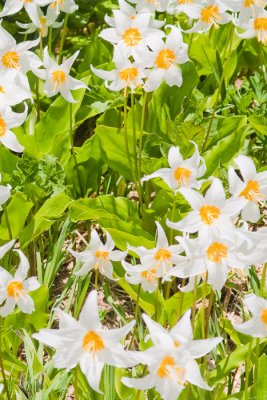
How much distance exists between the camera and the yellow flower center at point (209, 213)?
6.76 ft

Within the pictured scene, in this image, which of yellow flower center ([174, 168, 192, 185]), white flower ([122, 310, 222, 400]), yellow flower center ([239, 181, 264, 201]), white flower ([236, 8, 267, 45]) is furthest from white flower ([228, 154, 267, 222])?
white flower ([236, 8, 267, 45])

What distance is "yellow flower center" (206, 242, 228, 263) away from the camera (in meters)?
2.03

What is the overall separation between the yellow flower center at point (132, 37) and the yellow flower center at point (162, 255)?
880 mm

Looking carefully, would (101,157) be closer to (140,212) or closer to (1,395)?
Answer: (140,212)

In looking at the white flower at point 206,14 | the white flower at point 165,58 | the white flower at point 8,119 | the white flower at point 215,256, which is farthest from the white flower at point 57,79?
the white flower at point 215,256

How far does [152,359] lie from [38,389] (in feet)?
2.39

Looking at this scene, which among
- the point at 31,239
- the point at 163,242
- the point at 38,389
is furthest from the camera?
the point at 31,239

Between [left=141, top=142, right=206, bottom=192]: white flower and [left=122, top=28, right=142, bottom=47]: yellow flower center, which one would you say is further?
[left=122, top=28, right=142, bottom=47]: yellow flower center

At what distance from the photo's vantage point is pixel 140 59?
277cm

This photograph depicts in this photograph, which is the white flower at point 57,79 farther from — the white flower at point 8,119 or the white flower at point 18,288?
the white flower at point 18,288

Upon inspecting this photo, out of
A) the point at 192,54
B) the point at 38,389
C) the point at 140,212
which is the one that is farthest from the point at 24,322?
the point at 192,54

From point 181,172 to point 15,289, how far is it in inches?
23.2

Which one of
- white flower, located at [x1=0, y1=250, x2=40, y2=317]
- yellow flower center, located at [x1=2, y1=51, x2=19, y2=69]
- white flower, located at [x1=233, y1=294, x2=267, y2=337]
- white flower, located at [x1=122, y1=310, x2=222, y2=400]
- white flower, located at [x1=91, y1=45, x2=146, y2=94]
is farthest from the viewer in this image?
yellow flower center, located at [x1=2, y1=51, x2=19, y2=69]

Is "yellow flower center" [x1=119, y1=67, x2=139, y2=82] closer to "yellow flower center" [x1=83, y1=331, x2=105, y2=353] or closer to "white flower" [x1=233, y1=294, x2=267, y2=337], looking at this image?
"white flower" [x1=233, y1=294, x2=267, y2=337]
